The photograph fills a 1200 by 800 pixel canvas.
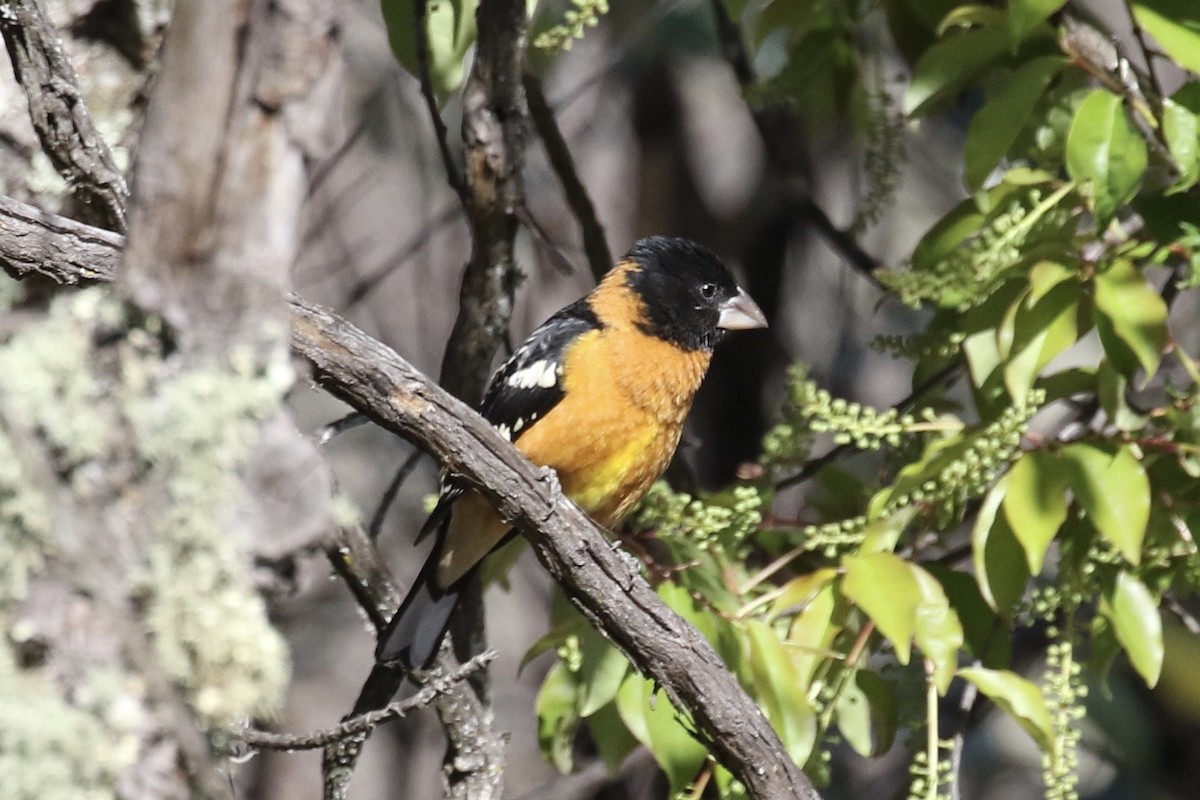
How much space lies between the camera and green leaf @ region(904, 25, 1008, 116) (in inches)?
119

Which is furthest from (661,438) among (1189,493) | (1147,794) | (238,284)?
(1147,794)

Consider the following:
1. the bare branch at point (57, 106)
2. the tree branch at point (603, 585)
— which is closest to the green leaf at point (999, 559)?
the tree branch at point (603, 585)

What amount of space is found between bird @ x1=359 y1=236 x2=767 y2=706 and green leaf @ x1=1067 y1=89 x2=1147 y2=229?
1304 mm

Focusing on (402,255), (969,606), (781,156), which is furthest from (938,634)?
(402,255)

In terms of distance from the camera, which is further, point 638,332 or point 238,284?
point 638,332

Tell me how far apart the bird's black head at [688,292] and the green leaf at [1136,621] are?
1.38 metres

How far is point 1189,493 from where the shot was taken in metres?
2.91

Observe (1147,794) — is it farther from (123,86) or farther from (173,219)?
(173,219)

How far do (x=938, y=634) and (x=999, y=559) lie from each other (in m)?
0.27

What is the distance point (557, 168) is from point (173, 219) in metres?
2.65

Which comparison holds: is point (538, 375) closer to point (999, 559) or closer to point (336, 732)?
point (999, 559)

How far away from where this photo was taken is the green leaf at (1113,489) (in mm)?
2580

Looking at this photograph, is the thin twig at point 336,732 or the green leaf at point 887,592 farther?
the green leaf at point 887,592

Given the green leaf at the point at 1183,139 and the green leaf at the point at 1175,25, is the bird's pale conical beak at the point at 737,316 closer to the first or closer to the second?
the green leaf at the point at 1183,139
